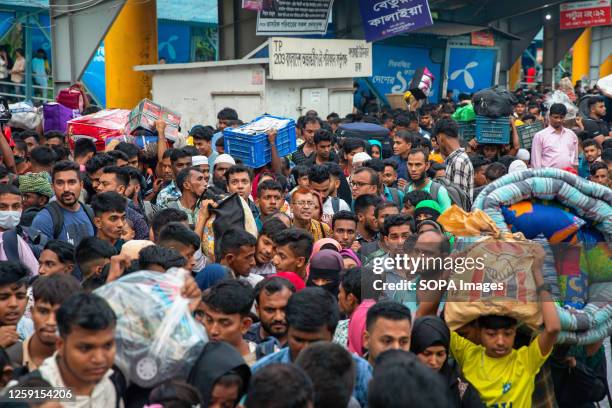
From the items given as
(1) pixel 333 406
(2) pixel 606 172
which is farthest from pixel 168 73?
(1) pixel 333 406

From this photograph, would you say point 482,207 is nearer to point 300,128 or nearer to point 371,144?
point 371,144

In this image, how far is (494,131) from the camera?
33.9 feet

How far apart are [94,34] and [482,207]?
8.93 metres

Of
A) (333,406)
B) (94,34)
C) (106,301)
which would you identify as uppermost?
(94,34)

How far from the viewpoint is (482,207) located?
15.6 ft

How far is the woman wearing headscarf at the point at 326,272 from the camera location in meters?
A: 5.77

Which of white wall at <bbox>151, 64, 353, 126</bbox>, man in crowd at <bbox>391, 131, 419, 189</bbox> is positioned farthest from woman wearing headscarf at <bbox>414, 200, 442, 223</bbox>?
white wall at <bbox>151, 64, 353, 126</bbox>

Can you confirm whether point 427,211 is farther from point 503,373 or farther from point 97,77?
point 97,77

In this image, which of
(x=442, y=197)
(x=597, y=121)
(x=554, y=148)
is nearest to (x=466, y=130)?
(x=554, y=148)

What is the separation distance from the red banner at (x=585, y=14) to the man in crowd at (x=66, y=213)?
2173 centimetres

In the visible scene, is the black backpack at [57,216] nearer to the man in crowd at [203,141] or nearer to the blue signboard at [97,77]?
the man in crowd at [203,141]

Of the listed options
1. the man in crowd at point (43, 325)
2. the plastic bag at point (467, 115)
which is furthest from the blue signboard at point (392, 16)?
the man in crowd at point (43, 325)

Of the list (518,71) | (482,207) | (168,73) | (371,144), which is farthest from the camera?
(518,71)

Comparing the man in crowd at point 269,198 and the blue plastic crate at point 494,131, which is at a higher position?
the blue plastic crate at point 494,131
